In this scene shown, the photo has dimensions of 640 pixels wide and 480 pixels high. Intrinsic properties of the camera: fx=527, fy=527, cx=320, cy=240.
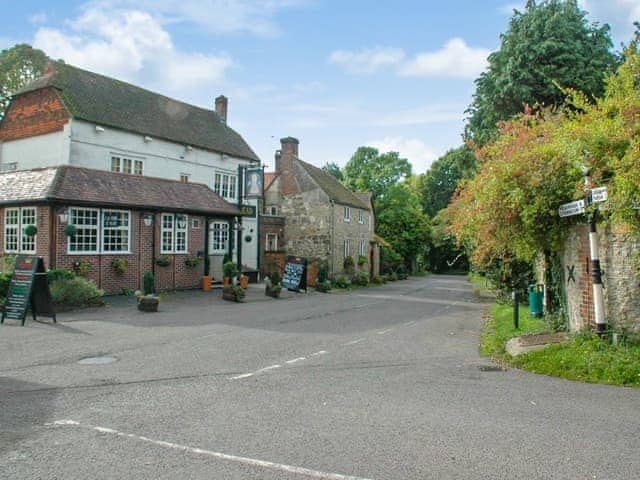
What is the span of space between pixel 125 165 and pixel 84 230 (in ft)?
25.4

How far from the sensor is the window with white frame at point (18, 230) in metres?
19.4

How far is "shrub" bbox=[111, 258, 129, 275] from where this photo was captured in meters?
20.3

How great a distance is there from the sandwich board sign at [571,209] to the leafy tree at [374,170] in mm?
48478

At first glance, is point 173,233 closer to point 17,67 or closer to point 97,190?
point 97,190

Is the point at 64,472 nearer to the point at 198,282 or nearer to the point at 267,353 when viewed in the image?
the point at 267,353

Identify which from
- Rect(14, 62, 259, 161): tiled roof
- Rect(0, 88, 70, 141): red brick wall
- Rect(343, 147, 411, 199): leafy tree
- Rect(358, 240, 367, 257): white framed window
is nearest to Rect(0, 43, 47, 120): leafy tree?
Rect(0, 88, 70, 141): red brick wall

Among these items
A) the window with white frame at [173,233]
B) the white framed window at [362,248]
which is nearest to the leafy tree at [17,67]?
the window with white frame at [173,233]

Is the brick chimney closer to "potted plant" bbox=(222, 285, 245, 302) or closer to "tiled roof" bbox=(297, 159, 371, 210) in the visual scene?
"tiled roof" bbox=(297, 159, 371, 210)

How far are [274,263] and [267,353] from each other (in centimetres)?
2383

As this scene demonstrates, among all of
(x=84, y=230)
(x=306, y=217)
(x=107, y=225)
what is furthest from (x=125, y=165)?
(x=306, y=217)

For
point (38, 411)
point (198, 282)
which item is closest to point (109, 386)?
point (38, 411)

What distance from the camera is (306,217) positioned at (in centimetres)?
3612

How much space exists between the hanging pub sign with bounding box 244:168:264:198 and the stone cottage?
21.7 feet

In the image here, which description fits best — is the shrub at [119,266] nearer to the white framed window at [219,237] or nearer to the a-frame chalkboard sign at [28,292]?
the a-frame chalkboard sign at [28,292]
